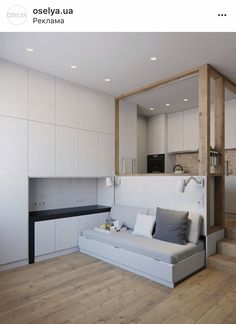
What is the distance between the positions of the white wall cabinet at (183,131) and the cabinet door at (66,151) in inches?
114

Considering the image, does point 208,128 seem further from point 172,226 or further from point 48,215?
point 48,215

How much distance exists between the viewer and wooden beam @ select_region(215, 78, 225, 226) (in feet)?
12.4

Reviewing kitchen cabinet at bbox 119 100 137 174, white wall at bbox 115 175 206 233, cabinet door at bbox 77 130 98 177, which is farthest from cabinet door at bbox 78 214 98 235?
kitchen cabinet at bbox 119 100 137 174

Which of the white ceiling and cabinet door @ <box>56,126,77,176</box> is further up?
the white ceiling

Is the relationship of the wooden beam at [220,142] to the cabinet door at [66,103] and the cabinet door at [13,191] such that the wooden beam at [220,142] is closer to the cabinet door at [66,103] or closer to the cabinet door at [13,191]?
the cabinet door at [66,103]

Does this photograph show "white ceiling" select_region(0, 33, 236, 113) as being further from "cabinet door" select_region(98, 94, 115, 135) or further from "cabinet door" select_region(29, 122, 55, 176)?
"cabinet door" select_region(29, 122, 55, 176)

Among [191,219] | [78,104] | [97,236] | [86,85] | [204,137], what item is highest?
[86,85]

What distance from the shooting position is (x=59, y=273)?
126 inches

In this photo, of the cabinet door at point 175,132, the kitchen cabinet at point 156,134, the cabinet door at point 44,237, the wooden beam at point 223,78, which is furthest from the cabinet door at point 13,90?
the cabinet door at point 175,132

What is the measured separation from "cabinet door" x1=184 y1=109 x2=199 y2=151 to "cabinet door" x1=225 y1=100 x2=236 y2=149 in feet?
2.31

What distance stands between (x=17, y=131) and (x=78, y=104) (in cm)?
130
